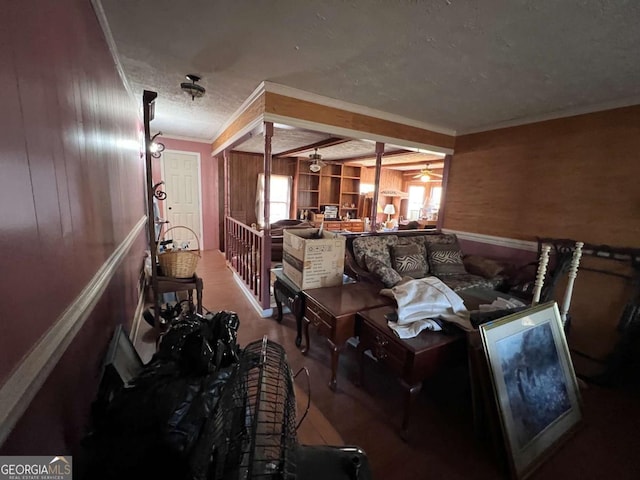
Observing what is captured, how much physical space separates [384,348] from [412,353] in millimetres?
211

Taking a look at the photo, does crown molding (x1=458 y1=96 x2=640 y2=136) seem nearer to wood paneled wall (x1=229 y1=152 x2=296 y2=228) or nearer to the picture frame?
the picture frame

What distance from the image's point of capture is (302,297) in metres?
2.18

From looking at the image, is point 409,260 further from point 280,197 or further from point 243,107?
point 280,197

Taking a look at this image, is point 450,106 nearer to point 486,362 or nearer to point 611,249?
point 611,249

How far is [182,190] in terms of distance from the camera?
211 inches

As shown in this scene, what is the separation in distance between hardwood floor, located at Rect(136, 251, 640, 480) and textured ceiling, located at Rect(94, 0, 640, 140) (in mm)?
2288

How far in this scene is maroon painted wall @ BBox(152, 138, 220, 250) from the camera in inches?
205

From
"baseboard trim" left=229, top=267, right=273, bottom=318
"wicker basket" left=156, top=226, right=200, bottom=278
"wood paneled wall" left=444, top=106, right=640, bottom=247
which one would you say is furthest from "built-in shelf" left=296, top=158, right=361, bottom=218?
"wicker basket" left=156, top=226, right=200, bottom=278

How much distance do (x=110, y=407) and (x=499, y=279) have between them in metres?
3.50

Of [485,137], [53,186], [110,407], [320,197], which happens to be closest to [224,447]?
[110,407]

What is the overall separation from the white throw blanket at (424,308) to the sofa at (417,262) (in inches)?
30.8

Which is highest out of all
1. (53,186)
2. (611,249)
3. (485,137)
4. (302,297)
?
(485,137)

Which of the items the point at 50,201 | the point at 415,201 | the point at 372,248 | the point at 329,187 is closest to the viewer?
the point at 50,201

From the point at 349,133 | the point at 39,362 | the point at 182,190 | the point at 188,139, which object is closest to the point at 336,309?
the point at 39,362
